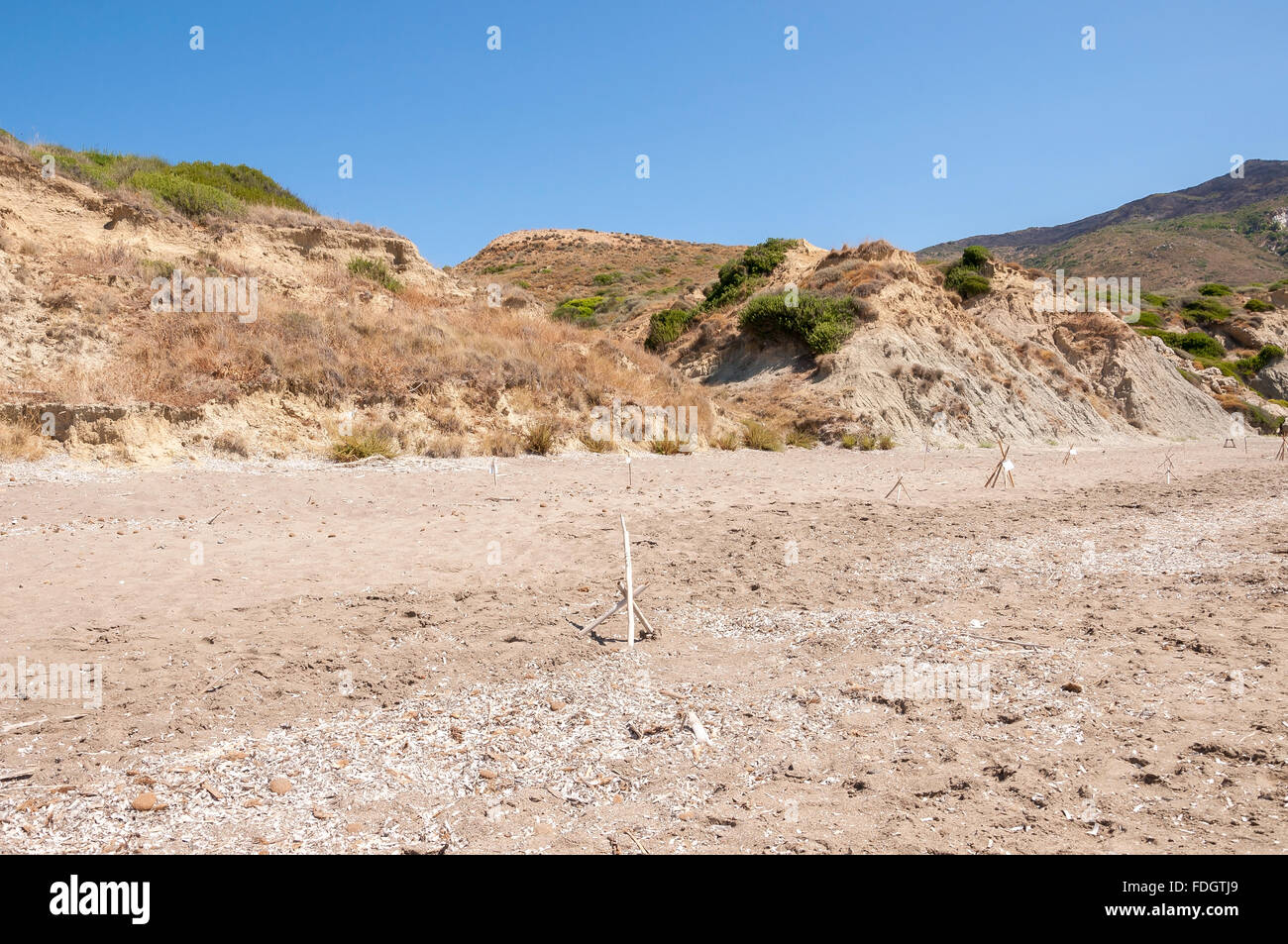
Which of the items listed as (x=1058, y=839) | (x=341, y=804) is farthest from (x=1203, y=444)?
(x=341, y=804)

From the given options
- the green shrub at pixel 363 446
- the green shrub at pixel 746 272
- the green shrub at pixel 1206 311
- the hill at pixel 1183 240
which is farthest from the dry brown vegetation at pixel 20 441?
the hill at pixel 1183 240

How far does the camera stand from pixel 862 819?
3254 mm

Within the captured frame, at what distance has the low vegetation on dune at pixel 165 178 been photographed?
1742 cm

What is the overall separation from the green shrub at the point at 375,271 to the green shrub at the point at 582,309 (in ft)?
41.3

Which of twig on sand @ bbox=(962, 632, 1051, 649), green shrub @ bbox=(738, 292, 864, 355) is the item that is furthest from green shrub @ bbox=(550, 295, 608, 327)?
twig on sand @ bbox=(962, 632, 1051, 649)

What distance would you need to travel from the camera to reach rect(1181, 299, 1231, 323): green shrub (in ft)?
132

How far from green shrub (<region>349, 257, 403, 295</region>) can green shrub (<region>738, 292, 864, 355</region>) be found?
10927 millimetres

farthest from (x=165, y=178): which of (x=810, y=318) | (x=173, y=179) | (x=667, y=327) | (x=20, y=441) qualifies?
(x=810, y=318)

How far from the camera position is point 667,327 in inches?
1114

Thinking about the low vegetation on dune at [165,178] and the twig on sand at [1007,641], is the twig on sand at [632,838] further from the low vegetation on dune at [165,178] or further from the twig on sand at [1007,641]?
the low vegetation on dune at [165,178]

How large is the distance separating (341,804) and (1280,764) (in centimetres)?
428

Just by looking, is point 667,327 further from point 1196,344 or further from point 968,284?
point 1196,344
